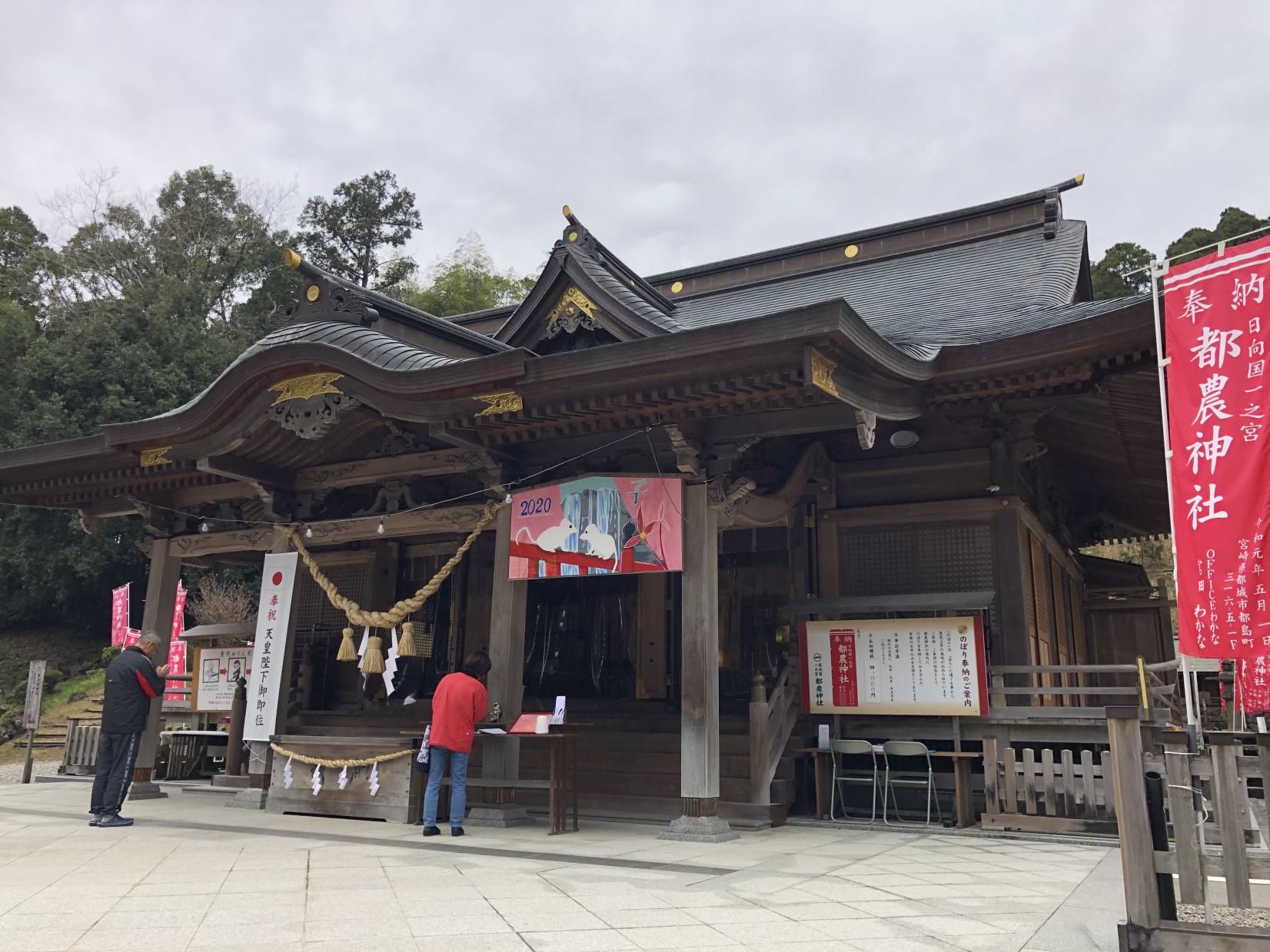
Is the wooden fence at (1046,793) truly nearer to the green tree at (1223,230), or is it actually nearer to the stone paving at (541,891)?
the stone paving at (541,891)

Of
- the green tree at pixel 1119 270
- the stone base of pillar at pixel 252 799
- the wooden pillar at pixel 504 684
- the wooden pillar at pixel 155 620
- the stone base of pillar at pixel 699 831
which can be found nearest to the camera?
the stone base of pillar at pixel 699 831

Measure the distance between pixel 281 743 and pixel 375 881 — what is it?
4377mm

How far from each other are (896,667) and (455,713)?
14.3 feet

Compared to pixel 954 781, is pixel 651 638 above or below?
above

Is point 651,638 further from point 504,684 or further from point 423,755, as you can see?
point 423,755

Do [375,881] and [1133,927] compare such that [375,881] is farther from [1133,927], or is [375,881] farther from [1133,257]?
[1133,257]

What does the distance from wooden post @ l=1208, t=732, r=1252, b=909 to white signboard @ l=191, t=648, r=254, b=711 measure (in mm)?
12405

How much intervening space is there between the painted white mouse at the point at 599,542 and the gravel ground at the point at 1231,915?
5390 mm

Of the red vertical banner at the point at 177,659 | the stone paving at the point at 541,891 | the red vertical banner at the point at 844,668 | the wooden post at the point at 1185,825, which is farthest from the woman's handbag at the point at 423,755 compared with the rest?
the red vertical banner at the point at 177,659

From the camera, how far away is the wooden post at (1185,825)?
3975 mm

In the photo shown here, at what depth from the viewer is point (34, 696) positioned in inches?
557

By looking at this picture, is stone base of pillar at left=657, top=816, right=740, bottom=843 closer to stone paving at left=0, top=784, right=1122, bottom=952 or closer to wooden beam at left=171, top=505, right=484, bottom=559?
stone paving at left=0, top=784, right=1122, bottom=952

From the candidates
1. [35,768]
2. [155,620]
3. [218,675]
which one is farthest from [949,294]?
[35,768]

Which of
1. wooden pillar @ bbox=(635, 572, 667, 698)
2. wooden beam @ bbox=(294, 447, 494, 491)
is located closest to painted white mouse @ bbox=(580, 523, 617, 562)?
wooden beam @ bbox=(294, 447, 494, 491)
